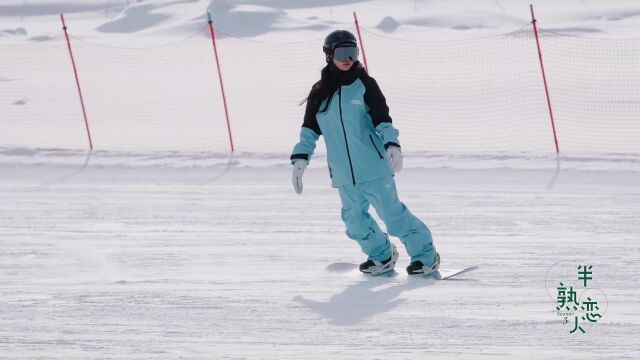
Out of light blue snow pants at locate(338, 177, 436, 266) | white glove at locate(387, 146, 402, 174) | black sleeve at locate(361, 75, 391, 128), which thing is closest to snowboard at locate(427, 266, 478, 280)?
light blue snow pants at locate(338, 177, 436, 266)

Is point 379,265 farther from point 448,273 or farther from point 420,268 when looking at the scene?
point 448,273

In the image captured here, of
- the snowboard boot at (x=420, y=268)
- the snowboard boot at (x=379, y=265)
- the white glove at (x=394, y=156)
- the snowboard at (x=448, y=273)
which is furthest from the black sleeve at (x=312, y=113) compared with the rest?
the snowboard at (x=448, y=273)

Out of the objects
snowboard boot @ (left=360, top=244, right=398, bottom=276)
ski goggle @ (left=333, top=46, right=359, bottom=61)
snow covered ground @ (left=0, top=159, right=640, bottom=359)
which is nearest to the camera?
snow covered ground @ (left=0, top=159, right=640, bottom=359)

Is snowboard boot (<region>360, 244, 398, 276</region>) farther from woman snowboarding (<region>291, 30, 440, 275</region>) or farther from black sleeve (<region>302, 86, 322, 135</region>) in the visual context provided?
black sleeve (<region>302, 86, 322, 135</region>)

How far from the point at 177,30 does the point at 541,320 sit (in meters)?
30.1

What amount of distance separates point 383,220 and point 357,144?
54 centimetres

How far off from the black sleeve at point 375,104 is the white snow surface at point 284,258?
1.07m

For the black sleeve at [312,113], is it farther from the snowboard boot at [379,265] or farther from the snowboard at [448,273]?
the snowboard at [448,273]

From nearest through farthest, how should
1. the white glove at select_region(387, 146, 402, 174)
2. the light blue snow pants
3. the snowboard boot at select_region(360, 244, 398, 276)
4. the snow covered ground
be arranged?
the snow covered ground < the white glove at select_region(387, 146, 402, 174) < the light blue snow pants < the snowboard boot at select_region(360, 244, 398, 276)

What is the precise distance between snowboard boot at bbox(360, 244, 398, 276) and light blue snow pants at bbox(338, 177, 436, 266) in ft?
0.10

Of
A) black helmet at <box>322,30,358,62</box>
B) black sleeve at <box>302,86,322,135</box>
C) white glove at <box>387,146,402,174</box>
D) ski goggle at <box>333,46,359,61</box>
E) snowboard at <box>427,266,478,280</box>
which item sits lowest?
snowboard at <box>427,266,478,280</box>

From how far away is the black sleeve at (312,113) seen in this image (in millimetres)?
7199

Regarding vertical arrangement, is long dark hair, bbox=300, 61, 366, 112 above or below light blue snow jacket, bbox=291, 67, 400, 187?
above

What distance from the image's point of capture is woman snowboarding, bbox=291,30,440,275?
7027 millimetres
